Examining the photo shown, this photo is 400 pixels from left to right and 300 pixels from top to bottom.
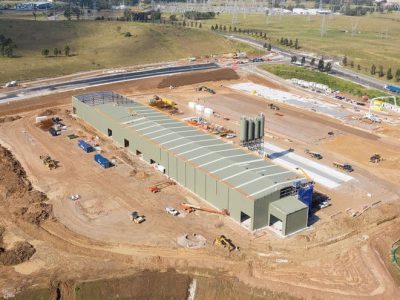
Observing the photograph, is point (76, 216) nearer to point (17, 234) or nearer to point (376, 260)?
point (17, 234)

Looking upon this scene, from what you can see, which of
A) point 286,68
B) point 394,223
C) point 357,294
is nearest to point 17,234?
point 357,294

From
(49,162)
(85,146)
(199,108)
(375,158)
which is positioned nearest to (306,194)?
(375,158)

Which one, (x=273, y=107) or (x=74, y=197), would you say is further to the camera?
(x=273, y=107)

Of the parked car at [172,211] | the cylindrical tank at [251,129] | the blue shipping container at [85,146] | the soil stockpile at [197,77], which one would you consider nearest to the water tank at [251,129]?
the cylindrical tank at [251,129]

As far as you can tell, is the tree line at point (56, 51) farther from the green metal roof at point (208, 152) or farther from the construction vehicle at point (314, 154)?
the construction vehicle at point (314, 154)

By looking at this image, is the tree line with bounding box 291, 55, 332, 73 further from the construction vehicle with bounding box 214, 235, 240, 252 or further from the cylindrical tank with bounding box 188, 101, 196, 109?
the construction vehicle with bounding box 214, 235, 240, 252

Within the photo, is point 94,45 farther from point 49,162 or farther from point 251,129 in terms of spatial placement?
point 251,129

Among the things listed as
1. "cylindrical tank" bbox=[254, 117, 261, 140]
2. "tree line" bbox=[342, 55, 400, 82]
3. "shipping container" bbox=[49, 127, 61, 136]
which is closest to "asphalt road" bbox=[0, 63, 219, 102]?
"shipping container" bbox=[49, 127, 61, 136]
